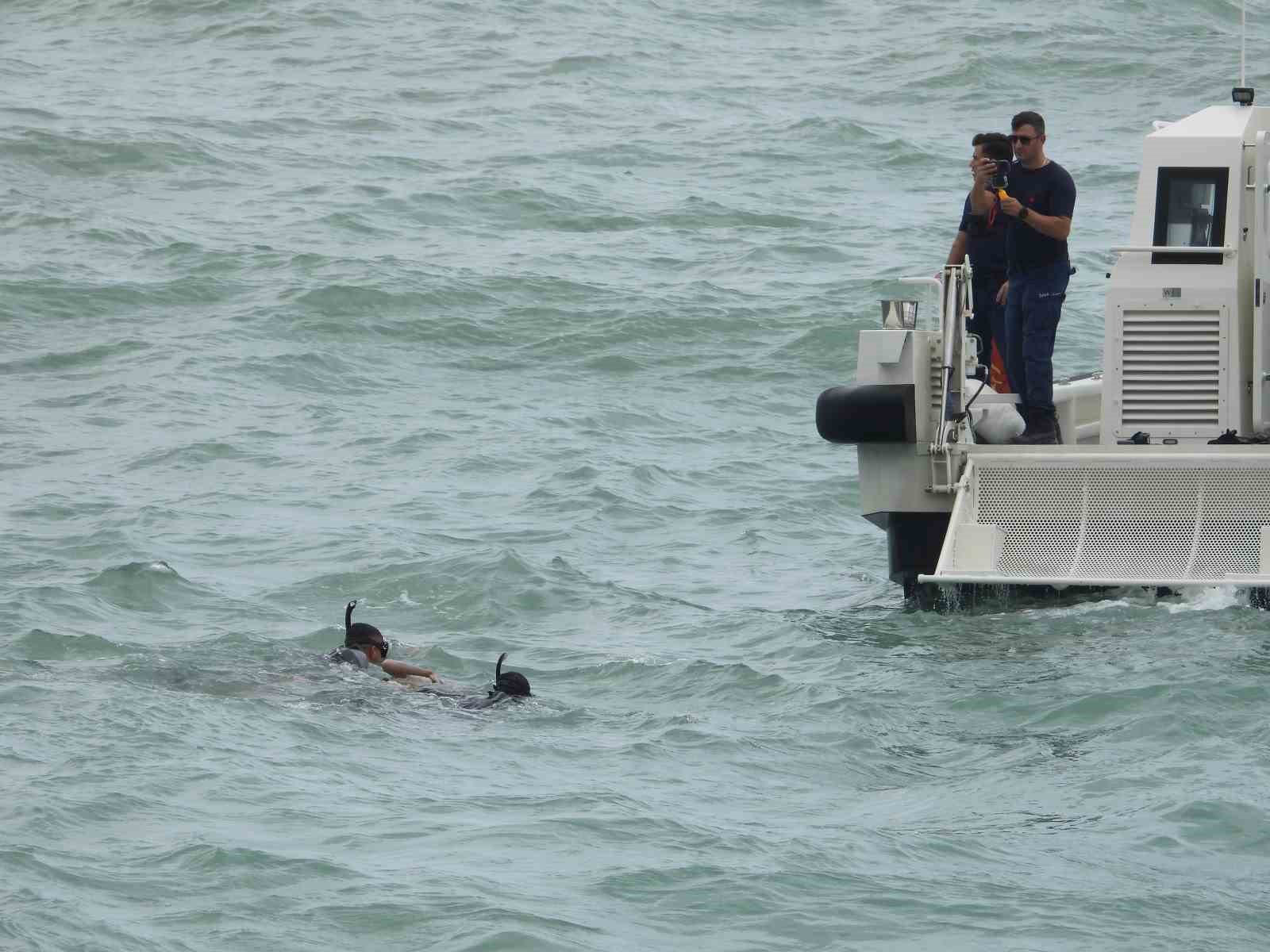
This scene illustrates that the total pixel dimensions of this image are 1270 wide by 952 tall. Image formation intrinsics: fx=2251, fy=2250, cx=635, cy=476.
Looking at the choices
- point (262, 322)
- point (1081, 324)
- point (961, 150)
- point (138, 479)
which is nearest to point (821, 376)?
point (1081, 324)

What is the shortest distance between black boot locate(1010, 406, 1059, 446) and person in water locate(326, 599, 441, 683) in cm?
326

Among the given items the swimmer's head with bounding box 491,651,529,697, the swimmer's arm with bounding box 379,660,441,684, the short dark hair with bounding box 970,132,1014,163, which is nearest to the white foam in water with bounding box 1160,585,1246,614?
the short dark hair with bounding box 970,132,1014,163

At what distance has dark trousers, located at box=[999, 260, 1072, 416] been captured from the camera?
36.1 feet

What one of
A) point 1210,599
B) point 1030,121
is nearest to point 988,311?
point 1030,121

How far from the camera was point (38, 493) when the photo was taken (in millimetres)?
14312

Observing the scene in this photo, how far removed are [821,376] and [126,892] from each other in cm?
1212

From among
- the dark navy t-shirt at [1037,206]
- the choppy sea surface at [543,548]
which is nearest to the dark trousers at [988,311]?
the dark navy t-shirt at [1037,206]

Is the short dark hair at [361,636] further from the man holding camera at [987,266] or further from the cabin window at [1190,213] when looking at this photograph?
the cabin window at [1190,213]

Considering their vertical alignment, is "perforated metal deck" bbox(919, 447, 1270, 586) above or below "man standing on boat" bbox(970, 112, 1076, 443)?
below

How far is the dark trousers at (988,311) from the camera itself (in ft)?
38.4

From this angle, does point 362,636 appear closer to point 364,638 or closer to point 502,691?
point 364,638

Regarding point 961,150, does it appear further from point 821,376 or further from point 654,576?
point 654,576

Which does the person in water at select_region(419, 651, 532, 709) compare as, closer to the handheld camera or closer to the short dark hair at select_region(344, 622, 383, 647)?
the short dark hair at select_region(344, 622, 383, 647)

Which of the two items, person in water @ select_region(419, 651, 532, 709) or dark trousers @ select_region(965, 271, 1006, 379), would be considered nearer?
person in water @ select_region(419, 651, 532, 709)
